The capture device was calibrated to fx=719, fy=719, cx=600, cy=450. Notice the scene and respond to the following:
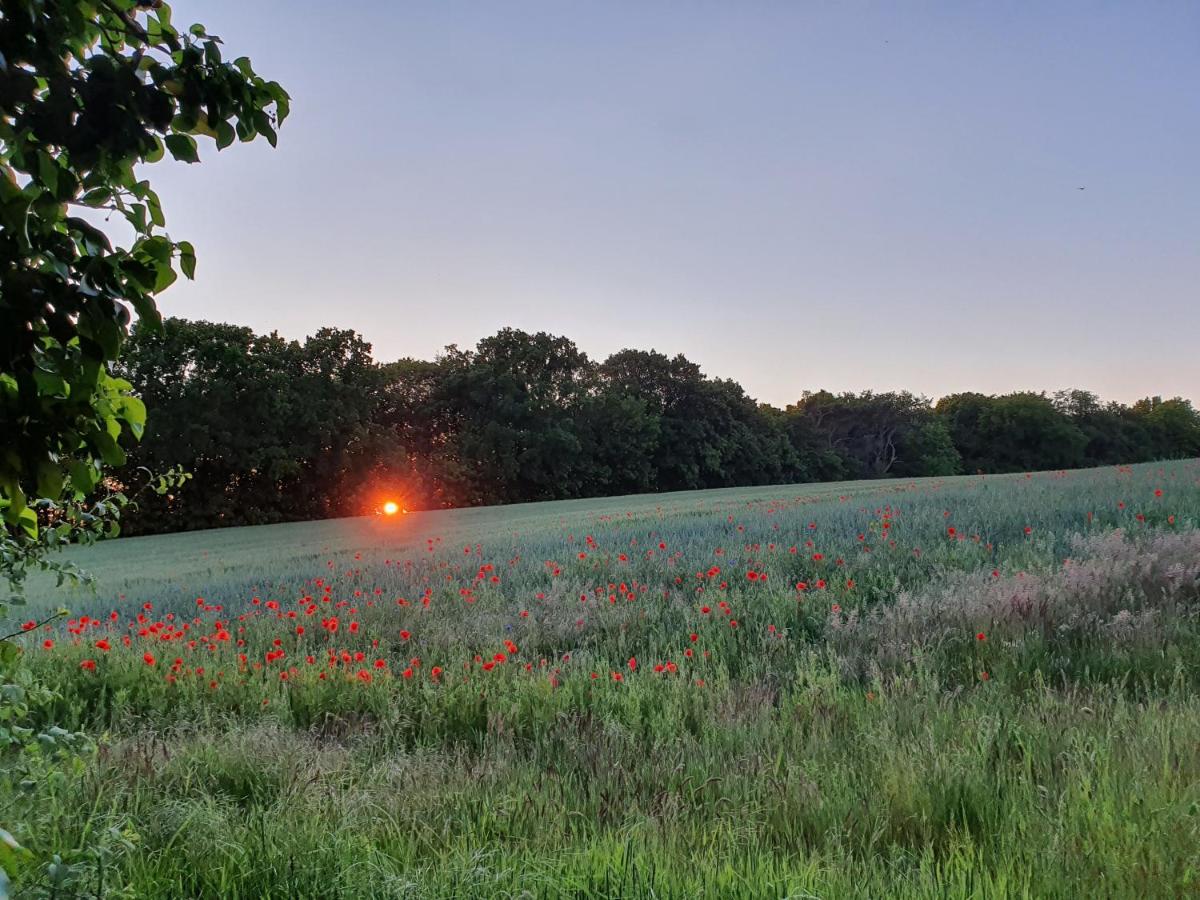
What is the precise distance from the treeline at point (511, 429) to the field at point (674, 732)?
82.3ft

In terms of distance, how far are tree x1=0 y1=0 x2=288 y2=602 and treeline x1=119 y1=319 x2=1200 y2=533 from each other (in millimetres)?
28574

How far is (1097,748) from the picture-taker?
2.78 meters

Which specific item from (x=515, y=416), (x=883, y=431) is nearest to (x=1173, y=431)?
(x=883, y=431)

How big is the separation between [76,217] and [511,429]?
46.1m

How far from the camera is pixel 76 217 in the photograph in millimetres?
1045

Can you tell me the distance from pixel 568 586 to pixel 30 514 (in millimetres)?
6303

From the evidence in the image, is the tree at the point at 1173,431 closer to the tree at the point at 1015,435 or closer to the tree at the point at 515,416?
the tree at the point at 1015,435

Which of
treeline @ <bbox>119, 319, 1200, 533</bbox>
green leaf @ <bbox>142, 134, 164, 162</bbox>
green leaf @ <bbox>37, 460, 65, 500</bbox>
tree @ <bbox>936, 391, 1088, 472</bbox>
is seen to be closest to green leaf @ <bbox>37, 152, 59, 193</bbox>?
green leaf @ <bbox>142, 134, 164, 162</bbox>

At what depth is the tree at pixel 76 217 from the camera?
99 cm

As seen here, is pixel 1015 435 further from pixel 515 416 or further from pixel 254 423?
pixel 254 423

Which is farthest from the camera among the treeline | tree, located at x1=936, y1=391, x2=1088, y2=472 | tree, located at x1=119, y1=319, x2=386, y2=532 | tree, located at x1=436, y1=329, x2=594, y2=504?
tree, located at x1=936, y1=391, x2=1088, y2=472

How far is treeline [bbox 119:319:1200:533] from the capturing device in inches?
1364

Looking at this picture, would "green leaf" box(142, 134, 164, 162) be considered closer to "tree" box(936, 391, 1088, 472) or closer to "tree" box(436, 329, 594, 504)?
"tree" box(436, 329, 594, 504)

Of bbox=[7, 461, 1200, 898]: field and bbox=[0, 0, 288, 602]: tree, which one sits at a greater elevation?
bbox=[0, 0, 288, 602]: tree
